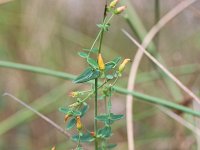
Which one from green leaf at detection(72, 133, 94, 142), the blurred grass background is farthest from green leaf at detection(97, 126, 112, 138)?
the blurred grass background

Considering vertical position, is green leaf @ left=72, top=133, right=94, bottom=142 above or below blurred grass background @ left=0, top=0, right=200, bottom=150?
below

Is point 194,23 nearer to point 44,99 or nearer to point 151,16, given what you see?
point 151,16

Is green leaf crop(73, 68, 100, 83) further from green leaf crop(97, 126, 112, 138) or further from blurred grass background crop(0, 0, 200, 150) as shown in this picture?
blurred grass background crop(0, 0, 200, 150)

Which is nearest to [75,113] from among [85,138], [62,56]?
[85,138]

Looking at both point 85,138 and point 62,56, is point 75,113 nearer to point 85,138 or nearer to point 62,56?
point 85,138

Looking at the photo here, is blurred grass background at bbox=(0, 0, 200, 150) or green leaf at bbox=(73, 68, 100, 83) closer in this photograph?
green leaf at bbox=(73, 68, 100, 83)

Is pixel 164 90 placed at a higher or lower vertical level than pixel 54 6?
lower

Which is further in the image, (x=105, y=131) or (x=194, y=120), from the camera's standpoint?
(x=194, y=120)

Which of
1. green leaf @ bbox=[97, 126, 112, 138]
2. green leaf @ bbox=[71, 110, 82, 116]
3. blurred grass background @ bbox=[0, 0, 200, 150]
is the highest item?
blurred grass background @ bbox=[0, 0, 200, 150]

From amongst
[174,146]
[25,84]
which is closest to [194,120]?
[174,146]
